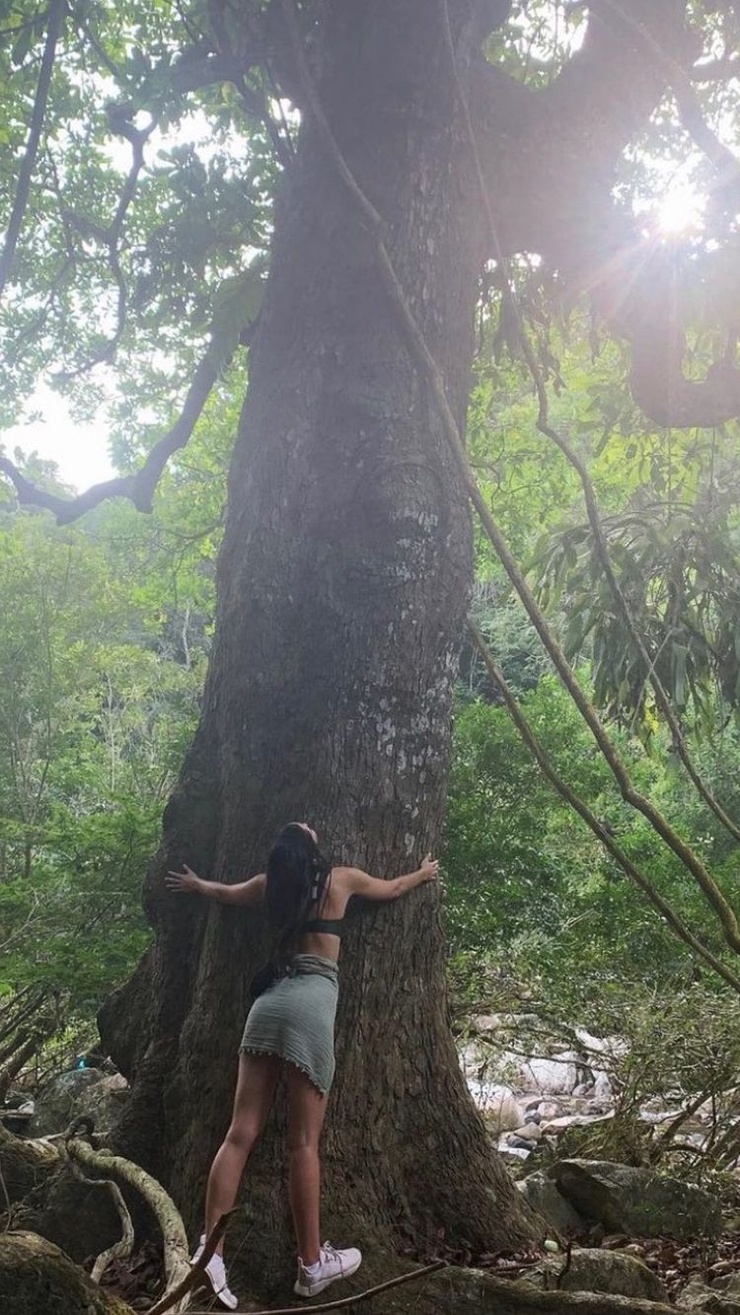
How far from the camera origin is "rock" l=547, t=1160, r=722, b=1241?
3.76m

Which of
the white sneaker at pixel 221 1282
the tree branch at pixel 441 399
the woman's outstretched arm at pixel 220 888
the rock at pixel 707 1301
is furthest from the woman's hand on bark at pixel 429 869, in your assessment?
the rock at pixel 707 1301

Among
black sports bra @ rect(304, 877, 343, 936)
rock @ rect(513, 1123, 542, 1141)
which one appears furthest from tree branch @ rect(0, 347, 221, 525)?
rock @ rect(513, 1123, 542, 1141)

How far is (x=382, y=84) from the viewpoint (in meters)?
3.57

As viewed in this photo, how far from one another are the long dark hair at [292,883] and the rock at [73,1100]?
206cm

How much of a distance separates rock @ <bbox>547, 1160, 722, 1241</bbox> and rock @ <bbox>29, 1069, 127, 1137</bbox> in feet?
6.59

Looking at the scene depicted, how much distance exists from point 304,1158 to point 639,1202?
2064 millimetres

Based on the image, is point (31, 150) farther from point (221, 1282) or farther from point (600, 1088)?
point (600, 1088)

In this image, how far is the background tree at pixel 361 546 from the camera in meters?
2.75

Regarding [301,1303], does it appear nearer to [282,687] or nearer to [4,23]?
[282,687]

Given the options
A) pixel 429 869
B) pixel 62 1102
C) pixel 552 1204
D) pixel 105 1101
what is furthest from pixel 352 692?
pixel 62 1102

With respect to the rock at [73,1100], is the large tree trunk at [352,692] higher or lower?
higher

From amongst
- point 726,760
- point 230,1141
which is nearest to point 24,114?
point 230,1141

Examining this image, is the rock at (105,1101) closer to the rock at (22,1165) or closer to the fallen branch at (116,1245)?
the rock at (22,1165)

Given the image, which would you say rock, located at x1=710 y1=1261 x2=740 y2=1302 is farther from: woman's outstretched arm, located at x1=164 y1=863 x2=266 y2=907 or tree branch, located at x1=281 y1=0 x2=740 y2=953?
woman's outstretched arm, located at x1=164 y1=863 x2=266 y2=907
